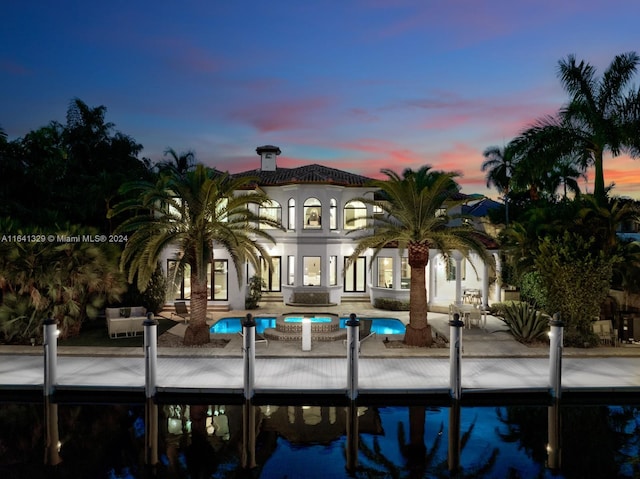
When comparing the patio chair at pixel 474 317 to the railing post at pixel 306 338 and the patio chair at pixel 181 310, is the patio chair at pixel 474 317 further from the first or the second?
the patio chair at pixel 181 310

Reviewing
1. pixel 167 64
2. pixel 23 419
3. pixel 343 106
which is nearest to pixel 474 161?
pixel 343 106

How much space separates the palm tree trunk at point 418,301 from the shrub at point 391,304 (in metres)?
7.88

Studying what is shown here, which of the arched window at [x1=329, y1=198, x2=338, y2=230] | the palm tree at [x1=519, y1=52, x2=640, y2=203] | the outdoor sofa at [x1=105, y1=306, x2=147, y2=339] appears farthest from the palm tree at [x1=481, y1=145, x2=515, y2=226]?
the outdoor sofa at [x1=105, y1=306, x2=147, y2=339]

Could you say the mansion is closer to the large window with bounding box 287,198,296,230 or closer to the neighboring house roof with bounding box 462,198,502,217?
the large window with bounding box 287,198,296,230

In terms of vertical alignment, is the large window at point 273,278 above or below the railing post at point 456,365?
above

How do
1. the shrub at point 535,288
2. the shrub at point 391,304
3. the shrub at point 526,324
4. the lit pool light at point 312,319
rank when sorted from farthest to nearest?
the shrub at point 391,304 → the shrub at point 535,288 → the lit pool light at point 312,319 → the shrub at point 526,324

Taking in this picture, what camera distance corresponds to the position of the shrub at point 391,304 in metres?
23.6

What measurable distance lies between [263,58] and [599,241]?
57.7 ft

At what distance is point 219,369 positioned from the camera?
12.6 meters

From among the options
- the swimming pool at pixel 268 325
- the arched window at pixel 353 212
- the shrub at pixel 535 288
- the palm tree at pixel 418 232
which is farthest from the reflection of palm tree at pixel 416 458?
the arched window at pixel 353 212

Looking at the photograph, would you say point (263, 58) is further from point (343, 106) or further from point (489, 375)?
point (489, 375)

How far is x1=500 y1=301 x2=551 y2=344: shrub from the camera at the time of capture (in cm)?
1580

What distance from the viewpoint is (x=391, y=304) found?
23703 mm

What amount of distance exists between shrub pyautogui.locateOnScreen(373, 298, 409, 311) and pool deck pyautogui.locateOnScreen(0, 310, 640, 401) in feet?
23.8
